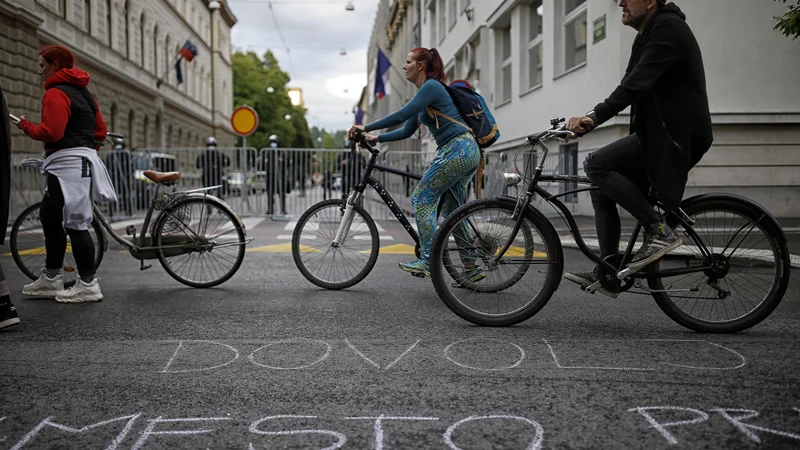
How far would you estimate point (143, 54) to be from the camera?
38375 millimetres

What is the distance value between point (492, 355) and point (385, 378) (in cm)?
65

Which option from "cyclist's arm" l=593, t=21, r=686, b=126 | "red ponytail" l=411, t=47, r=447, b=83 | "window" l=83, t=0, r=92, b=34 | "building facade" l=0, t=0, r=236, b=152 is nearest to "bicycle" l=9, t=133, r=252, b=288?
"red ponytail" l=411, t=47, r=447, b=83

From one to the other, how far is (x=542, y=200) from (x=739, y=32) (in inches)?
408

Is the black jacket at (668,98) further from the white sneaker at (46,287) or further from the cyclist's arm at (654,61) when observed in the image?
the white sneaker at (46,287)

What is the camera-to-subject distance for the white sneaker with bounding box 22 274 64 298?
5.69m

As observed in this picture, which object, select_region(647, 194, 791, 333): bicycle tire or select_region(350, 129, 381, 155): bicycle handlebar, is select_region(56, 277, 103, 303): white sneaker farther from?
select_region(647, 194, 791, 333): bicycle tire

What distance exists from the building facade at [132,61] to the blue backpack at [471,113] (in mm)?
17821

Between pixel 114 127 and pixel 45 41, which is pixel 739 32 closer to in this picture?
pixel 45 41

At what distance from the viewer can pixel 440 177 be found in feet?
18.5

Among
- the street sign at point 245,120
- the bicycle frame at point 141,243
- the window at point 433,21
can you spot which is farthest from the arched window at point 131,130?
the bicycle frame at point 141,243

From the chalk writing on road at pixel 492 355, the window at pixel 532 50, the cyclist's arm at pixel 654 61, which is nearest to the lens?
the chalk writing on road at pixel 492 355

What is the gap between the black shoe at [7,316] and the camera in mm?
4441

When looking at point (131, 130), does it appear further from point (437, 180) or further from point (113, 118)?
point (437, 180)

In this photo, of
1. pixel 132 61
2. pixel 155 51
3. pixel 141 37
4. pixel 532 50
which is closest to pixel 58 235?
pixel 532 50
